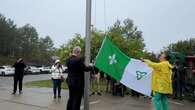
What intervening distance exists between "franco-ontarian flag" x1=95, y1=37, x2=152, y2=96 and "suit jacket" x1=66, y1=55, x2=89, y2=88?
0.64 meters

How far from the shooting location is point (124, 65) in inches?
416

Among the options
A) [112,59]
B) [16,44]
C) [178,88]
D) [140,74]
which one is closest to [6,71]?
[178,88]

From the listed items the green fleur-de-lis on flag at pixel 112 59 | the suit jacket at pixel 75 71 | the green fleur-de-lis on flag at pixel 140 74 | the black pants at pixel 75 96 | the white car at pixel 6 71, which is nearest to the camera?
A: the suit jacket at pixel 75 71

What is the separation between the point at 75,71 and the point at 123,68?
166cm

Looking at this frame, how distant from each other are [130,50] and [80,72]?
26569 millimetres

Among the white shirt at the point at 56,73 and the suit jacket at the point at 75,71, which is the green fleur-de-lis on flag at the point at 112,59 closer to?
the suit jacket at the point at 75,71

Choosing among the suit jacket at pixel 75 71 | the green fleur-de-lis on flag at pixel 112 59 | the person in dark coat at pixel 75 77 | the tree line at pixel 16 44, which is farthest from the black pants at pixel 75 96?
the tree line at pixel 16 44

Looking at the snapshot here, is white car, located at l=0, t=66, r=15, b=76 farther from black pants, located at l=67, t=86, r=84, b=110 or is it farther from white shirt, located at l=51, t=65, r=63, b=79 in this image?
black pants, located at l=67, t=86, r=84, b=110

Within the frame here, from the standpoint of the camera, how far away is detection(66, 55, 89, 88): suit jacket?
30.5 ft

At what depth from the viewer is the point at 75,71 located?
9.38 metres

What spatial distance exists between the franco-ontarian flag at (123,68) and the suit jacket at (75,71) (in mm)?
644

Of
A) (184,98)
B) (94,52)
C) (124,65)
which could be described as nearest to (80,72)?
(124,65)

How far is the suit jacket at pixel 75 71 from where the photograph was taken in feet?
30.5

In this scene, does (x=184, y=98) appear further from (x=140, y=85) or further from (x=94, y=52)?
(x=94, y=52)
